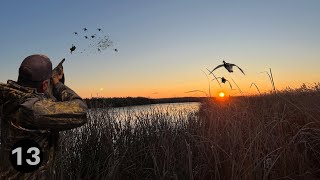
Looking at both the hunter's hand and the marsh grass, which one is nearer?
the hunter's hand

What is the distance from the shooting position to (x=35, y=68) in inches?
90.0

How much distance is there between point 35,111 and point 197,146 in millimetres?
3497

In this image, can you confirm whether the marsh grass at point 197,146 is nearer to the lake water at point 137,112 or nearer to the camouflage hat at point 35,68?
the lake water at point 137,112

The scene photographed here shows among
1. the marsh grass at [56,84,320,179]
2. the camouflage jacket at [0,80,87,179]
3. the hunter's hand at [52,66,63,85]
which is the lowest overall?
the marsh grass at [56,84,320,179]

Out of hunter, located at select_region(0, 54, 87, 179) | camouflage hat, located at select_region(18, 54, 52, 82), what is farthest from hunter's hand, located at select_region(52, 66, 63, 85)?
camouflage hat, located at select_region(18, 54, 52, 82)

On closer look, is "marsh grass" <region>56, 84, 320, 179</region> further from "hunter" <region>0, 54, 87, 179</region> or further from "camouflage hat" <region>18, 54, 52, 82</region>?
"camouflage hat" <region>18, 54, 52, 82</region>

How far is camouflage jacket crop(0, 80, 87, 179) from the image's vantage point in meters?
2.23

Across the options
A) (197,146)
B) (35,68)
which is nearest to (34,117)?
(35,68)

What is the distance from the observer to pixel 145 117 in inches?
317

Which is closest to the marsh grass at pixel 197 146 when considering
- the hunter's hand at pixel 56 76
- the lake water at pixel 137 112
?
the lake water at pixel 137 112

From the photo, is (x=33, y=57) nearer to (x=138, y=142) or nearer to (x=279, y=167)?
(x=279, y=167)

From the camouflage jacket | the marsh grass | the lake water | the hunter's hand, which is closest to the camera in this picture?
the camouflage jacket

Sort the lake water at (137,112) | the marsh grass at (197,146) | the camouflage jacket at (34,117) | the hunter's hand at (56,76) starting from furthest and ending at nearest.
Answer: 1. the lake water at (137,112)
2. the marsh grass at (197,146)
3. the hunter's hand at (56,76)
4. the camouflage jacket at (34,117)

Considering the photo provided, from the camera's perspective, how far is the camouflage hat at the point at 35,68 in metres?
2.29
